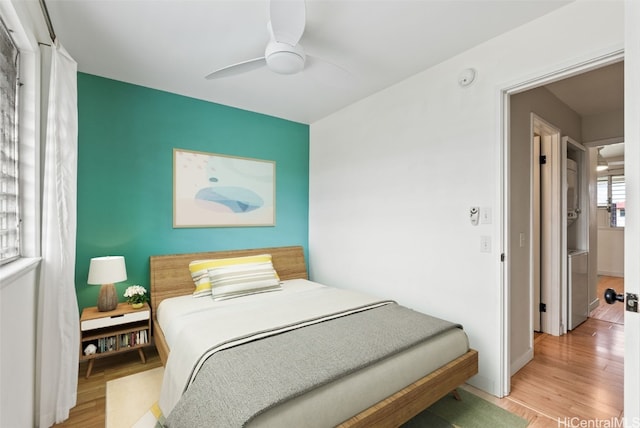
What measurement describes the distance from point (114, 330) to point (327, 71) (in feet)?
8.77

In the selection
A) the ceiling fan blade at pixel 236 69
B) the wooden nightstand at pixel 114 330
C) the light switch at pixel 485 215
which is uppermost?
the ceiling fan blade at pixel 236 69

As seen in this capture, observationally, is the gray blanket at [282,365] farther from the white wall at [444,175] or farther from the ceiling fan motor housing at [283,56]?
the ceiling fan motor housing at [283,56]

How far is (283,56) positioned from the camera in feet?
6.26

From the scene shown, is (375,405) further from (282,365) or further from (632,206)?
(632,206)

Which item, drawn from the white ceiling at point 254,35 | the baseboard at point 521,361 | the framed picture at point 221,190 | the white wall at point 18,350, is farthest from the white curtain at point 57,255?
the baseboard at point 521,361

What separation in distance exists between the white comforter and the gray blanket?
124mm

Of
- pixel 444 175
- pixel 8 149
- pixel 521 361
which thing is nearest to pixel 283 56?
pixel 444 175

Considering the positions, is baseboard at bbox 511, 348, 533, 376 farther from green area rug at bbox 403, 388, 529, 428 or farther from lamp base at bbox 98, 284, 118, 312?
lamp base at bbox 98, 284, 118, 312

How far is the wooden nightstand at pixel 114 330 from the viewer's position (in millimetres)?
2334

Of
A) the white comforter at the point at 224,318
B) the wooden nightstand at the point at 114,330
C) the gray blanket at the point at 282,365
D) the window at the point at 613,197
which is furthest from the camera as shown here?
the window at the point at 613,197

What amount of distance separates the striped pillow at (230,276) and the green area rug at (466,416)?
1.64 m

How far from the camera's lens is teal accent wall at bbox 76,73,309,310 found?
8.63ft

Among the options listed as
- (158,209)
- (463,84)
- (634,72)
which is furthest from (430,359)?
(158,209)

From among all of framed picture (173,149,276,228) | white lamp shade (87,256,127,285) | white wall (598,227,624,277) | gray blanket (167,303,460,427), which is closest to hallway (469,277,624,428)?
gray blanket (167,303,460,427)
